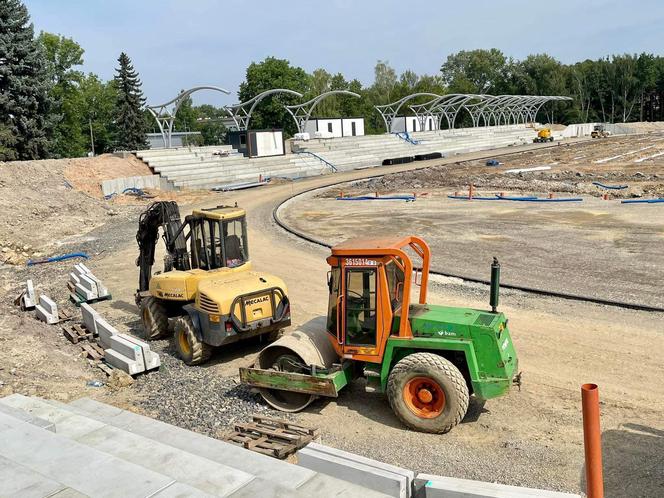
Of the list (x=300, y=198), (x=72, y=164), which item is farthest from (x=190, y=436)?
(x=72, y=164)

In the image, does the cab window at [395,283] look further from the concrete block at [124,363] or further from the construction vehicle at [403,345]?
the concrete block at [124,363]

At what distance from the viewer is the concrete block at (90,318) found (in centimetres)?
1211

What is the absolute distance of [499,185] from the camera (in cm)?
3494

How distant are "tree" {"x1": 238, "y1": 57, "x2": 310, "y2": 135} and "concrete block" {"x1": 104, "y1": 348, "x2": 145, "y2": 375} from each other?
76773 millimetres

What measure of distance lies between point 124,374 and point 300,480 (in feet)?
20.2

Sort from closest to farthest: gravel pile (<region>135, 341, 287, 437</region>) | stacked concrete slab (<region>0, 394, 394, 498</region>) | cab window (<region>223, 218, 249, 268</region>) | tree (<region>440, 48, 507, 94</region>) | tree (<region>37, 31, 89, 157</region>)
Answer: stacked concrete slab (<region>0, 394, 394, 498</region>)
gravel pile (<region>135, 341, 287, 437</region>)
cab window (<region>223, 218, 249, 268</region>)
tree (<region>37, 31, 89, 157</region>)
tree (<region>440, 48, 507, 94</region>)

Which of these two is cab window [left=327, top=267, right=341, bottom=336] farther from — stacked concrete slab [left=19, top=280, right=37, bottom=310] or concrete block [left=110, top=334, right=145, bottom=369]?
stacked concrete slab [left=19, top=280, right=37, bottom=310]

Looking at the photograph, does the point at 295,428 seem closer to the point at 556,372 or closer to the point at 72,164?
the point at 556,372

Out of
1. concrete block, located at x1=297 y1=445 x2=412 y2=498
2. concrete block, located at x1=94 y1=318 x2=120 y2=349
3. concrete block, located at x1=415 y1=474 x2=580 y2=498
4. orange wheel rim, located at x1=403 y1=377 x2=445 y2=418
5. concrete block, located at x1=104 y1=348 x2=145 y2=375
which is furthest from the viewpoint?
concrete block, located at x1=94 y1=318 x2=120 y2=349

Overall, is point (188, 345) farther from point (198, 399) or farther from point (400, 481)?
point (400, 481)

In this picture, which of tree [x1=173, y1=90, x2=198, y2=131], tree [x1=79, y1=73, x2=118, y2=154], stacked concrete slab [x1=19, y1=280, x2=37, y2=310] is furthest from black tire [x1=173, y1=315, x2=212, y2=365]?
tree [x1=173, y1=90, x2=198, y2=131]

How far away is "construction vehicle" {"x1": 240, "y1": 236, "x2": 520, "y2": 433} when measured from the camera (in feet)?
24.8

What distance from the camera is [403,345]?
26.0ft

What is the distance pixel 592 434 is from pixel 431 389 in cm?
370
